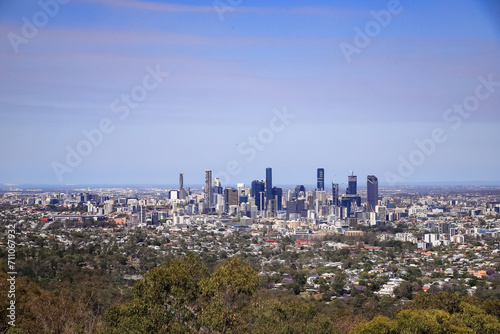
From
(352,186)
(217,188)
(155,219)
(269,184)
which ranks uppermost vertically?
(269,184)

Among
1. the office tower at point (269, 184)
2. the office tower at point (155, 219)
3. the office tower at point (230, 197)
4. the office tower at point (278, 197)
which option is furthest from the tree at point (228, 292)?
Result: the office tower at point (230, 197)

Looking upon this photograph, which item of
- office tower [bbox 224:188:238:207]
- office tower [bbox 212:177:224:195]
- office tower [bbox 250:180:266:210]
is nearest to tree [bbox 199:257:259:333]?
office tower [bbox 250:180:266:210]

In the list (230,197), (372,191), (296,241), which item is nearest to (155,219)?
(296,241)

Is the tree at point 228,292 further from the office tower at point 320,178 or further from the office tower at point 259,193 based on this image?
the office tower at point 320,178

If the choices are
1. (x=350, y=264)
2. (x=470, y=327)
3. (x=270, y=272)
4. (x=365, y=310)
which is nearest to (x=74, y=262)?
(x=270, y=272)

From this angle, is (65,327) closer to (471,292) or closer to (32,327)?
(32,327)

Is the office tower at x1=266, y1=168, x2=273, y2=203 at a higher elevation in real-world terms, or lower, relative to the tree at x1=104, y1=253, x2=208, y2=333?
higher

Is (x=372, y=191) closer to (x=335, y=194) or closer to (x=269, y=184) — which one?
(x=335, y=194)

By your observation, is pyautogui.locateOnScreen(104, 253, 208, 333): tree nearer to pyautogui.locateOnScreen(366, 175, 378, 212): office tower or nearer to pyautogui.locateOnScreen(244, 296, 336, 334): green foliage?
pyautogui.locateOnScreen(244, 296, 336, 334): green foliage
